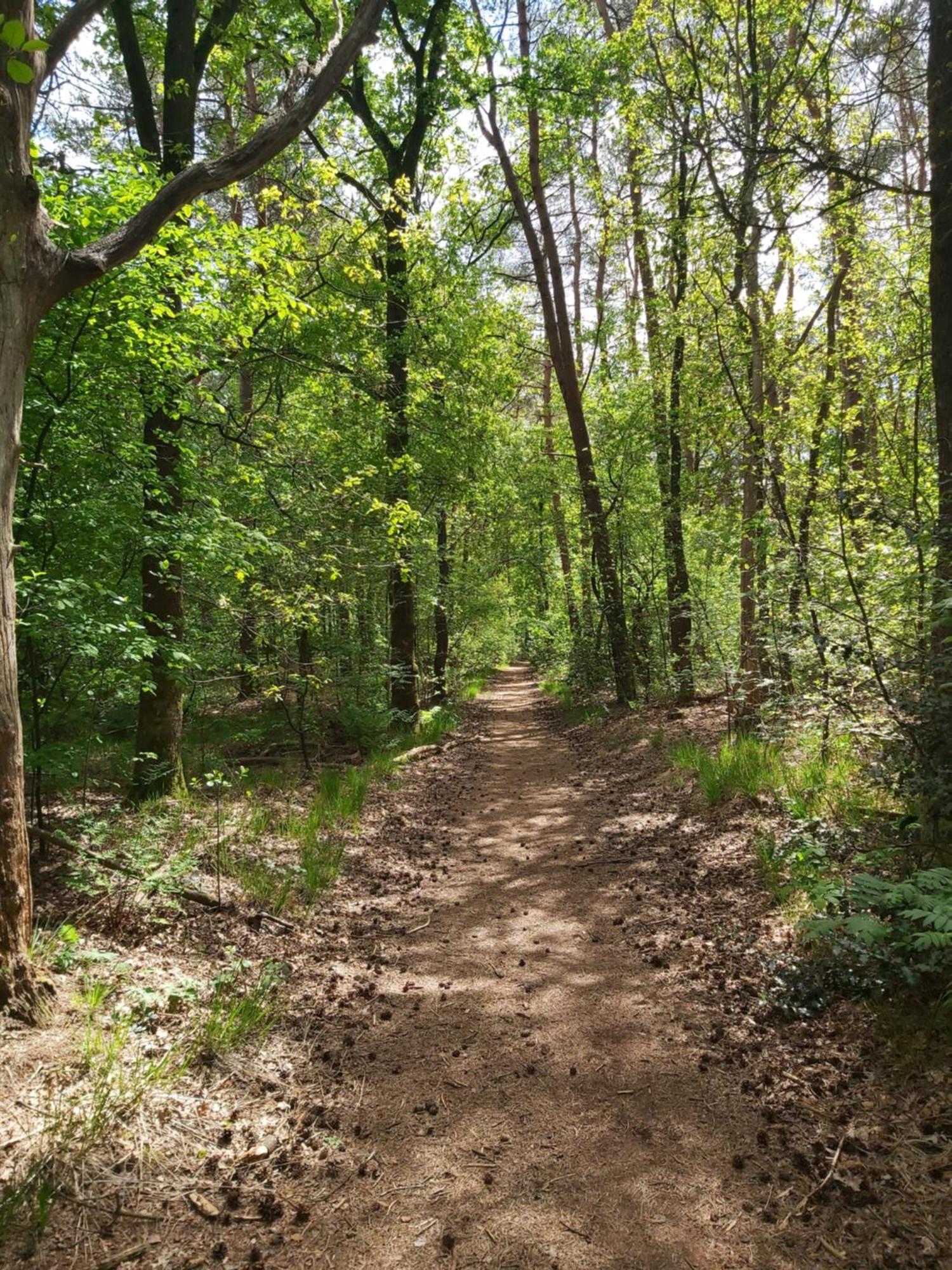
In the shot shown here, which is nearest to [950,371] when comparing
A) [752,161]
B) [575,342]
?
[752,161]

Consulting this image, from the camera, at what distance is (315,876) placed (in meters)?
5.28

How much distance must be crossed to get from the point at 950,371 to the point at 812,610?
1935 millimetres

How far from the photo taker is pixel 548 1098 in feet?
9.88

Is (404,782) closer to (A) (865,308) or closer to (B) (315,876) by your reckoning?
(B) (315,876)

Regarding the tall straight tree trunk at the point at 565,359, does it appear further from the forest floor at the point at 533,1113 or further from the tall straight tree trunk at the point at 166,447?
the forest floor at the point at 533,1113

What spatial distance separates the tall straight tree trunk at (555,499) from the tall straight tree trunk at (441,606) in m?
2.97

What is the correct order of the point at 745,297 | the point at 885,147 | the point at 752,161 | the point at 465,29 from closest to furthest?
1. the point at 885,147
2. the point at 752,161
3. the point at 745,297
4. the point at 465,29

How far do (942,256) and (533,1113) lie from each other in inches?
216

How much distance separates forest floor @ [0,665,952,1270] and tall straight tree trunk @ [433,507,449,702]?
9622 mm

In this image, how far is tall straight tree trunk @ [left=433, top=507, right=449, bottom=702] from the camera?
46.6ft

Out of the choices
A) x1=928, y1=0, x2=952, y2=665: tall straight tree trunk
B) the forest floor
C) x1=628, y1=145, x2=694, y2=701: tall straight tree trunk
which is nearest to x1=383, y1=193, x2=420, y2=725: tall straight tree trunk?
x1=628, y1=145, x2=694, y2=701: tall straight tree trunk

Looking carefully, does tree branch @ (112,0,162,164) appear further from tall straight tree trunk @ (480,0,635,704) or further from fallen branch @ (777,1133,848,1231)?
fallen branch @ (777,1133,848,1231)

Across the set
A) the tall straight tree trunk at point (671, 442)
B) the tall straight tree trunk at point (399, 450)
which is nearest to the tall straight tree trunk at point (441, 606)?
the tall straight tree trunk at point (399, 450)

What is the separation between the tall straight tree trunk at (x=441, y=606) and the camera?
14.2 m
